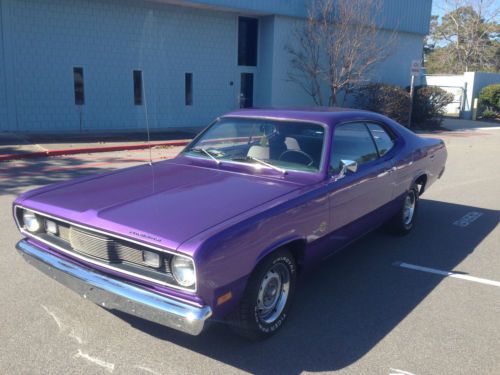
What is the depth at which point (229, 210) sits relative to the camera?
3.25 m

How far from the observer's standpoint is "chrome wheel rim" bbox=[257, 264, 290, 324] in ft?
11.1

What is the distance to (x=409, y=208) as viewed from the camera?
599 cm

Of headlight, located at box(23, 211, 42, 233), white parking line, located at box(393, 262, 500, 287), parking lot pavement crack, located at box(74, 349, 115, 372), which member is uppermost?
headlight, located at box(23, 211, 42, 233)

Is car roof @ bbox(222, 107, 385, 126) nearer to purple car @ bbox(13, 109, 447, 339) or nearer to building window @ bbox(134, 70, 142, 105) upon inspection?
purple car @ bbox(13, 109, 447, 339)

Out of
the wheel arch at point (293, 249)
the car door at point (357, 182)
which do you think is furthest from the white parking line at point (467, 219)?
the wheel arch at point (293, 249)

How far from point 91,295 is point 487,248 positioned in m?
4.55

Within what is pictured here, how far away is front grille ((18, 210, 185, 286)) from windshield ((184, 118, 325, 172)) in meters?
1.50

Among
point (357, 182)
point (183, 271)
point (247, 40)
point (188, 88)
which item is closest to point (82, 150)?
point (188, 88)

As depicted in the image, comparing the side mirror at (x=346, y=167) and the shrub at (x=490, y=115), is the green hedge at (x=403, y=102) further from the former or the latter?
the side mirror at (x=346, y=167)

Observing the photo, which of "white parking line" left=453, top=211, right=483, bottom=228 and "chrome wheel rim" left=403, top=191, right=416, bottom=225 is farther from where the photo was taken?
"white parking line" left=453, top=211, right=483, bottom=228

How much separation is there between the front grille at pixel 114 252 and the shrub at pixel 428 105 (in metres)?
22.0

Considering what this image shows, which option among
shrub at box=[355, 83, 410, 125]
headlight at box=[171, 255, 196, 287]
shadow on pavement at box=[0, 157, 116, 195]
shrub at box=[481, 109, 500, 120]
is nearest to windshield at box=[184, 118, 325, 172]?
headlight at box=[171, 255, 196, 287]

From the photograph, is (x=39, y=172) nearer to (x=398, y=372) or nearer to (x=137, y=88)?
(x=398, y=372)

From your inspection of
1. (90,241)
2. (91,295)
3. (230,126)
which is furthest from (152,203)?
(230,126)
